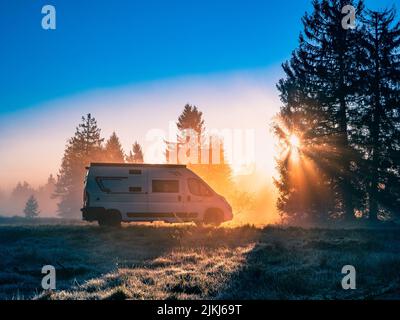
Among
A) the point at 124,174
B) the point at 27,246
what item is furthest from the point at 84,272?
the point at 124,174

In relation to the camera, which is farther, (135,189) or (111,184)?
(135,189)

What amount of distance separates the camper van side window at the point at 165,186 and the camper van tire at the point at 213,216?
1928mm

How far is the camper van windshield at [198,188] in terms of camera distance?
1944 cm

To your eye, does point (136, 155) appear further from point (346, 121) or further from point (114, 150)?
point (346, 121)

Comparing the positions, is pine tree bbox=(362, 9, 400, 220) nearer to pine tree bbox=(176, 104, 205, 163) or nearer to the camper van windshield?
the camper van windshield

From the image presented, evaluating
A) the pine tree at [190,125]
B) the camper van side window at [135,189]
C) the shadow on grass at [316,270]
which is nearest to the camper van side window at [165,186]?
the camper van side window at [135,189]

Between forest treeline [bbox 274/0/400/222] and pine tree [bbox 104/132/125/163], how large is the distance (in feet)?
140

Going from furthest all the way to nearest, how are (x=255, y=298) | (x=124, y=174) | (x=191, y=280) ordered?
(x=124, y=174) → (x=191, y=280) → (x=255, y=298)

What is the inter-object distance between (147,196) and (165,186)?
97 centimetres

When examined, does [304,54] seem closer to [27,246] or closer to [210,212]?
[210,212]

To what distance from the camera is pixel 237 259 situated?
11.3 m

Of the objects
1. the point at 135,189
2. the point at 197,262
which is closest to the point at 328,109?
the point at 135,189

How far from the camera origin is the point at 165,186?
19.1m

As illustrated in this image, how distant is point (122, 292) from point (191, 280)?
1.75 meters
